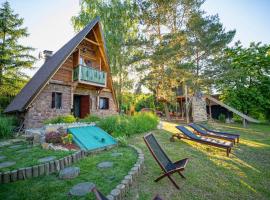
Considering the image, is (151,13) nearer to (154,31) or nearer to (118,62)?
(154,31)

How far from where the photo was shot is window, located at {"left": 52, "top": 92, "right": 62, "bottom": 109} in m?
11.2

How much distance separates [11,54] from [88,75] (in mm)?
12157

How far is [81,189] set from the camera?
10.8 feet

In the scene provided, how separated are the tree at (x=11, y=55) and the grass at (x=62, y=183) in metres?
17.3

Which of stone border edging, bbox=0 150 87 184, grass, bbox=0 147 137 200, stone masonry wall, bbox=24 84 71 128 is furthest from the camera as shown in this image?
stone masonry wall, bbox=24 84 71 128

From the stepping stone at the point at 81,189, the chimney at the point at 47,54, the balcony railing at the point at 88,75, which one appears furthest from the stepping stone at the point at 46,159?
the chimney at the point at 47,54

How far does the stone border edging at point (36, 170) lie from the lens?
12.3ft

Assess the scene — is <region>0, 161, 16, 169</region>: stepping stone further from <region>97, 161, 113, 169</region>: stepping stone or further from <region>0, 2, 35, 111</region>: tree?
<region>0, 2, 35, 111</region>: tree

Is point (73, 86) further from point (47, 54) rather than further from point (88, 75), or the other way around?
point (47, 54)

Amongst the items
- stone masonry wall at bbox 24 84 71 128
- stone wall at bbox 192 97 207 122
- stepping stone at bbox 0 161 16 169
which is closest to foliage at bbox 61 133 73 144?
stepping stone at bbox 0 161 16 169

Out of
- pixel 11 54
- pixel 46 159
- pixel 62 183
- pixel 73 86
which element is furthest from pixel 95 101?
pixel 11 54

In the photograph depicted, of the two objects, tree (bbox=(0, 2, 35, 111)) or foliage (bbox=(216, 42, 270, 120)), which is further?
foliage (bbox=(216, 42, 270, 120))

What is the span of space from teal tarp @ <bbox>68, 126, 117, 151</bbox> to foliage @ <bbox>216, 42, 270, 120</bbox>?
1774cm

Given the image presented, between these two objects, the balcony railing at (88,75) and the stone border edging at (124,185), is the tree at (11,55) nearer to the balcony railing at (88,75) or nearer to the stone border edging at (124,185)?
the balcony railing at (88,75)
